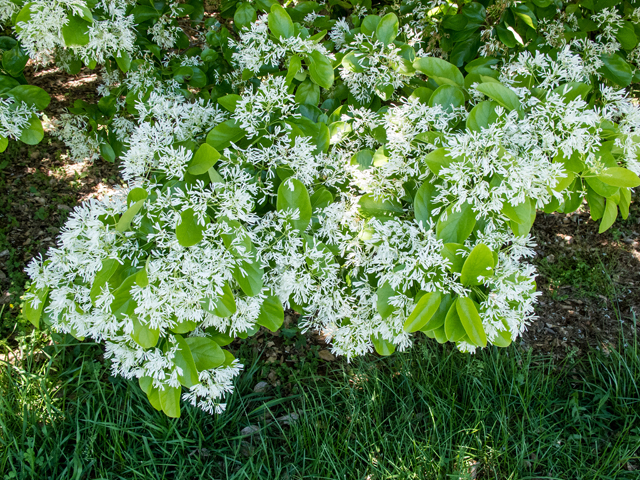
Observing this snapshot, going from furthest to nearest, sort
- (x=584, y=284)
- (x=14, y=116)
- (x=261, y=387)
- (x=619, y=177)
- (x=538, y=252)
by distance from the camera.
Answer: (x=538, y=252) → (x=584, y=284) → (x=261, y=387) → (x=14, y=116) → (x=619, y=177)

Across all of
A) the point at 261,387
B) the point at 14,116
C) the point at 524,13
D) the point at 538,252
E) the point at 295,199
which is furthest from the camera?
the point at 538,252

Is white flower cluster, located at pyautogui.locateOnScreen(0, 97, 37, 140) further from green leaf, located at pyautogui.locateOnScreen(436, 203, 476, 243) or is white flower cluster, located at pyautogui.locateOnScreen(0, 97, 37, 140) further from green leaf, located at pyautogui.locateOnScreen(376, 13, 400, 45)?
green leaf, located at pyautogui.locateOnScreen(436, 203, 476, 243)

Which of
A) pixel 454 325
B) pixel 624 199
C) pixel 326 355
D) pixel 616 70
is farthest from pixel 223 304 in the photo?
pixel 616 70

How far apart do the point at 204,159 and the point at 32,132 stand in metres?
1.01

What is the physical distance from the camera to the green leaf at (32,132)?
6.22 ft

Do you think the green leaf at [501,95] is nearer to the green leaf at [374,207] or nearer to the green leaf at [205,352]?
the green leaf at [374,207]

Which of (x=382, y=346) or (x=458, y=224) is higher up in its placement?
(x=458, y=224)

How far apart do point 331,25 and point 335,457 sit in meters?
2.27

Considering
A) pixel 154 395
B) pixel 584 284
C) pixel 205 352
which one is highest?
pixel 205 352

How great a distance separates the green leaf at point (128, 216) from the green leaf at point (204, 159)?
197 millimetres

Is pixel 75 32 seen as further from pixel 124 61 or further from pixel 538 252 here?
pixel 538 252

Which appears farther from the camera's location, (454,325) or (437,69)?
(437,69)

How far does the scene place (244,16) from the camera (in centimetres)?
208

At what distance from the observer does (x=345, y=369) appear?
9.11 feet
